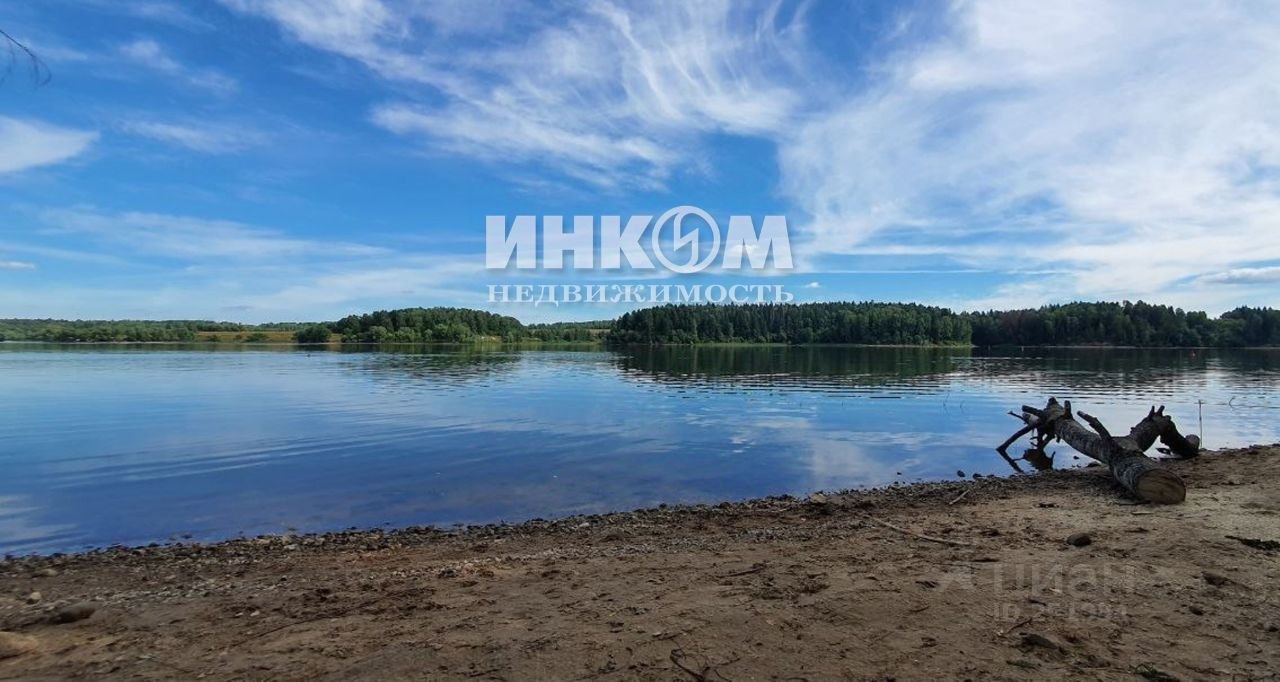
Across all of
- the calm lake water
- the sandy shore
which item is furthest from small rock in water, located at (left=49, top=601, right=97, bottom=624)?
the calm lake water

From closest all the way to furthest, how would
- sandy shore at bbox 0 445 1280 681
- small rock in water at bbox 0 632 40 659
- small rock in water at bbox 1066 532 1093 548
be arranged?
1. sandy shore at bbox 0 445 1280 681
2. small rock in water at bbox 0 632 40 659
3. small rock in water at bbox 1066 532 1093 548

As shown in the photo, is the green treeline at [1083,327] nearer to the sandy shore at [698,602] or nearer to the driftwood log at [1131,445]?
the driftwood log at [1131,445]

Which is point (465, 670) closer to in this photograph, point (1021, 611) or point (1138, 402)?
point (1021, 611)

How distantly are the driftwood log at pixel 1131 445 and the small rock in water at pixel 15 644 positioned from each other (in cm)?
1607

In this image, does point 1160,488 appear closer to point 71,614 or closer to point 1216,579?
point 1216,579

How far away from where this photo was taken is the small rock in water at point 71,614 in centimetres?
686

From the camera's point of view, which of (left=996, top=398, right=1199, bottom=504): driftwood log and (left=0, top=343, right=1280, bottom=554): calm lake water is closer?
(left=996, top=398, right=1199, bottom=504): driftwood log

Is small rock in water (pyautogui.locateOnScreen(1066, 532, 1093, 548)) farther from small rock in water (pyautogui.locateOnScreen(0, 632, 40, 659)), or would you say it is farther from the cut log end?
small rock in water (pyautogui.locateOnScreen(0, 632, 40, 659))

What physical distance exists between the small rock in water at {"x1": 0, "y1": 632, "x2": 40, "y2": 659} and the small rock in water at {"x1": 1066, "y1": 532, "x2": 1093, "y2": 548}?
39.0 ft

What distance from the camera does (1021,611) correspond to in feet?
19.9

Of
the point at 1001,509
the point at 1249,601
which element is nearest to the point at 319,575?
the point at 1249,601

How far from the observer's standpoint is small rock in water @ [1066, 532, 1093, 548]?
867cm

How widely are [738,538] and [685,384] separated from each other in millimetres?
40734

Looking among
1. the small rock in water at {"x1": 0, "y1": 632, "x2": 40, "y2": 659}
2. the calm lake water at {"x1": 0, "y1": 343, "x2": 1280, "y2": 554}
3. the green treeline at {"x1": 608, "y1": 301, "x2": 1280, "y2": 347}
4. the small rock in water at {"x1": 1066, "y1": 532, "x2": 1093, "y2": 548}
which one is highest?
the green treeline at {"x1": 608, "y1": 301, "x2": 1280, "y2": 347}
